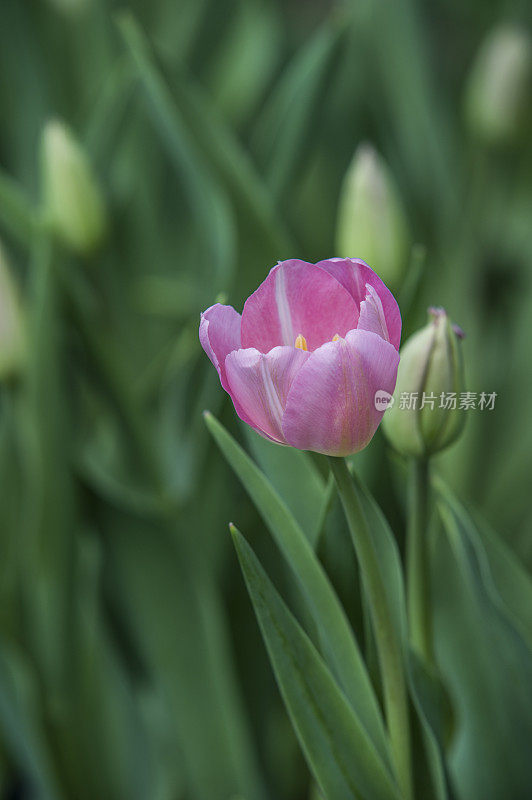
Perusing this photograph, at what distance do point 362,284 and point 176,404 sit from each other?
327 millimetres

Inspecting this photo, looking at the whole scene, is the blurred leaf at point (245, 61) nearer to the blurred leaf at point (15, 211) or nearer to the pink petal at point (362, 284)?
the blurred leaf at point (15, 211)

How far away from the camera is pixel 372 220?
1.51ft

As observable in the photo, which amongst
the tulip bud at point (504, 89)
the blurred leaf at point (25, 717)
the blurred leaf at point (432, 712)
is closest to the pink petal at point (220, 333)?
the blurred leaf at point (432, 712)

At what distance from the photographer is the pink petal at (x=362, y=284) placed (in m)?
0.22

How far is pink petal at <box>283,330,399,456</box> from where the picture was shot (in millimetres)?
215

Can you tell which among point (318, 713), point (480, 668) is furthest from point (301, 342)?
point (480, 668)

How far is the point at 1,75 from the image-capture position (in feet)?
2.74

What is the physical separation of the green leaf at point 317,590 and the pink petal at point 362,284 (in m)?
0.06

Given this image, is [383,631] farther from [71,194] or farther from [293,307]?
[71,194]

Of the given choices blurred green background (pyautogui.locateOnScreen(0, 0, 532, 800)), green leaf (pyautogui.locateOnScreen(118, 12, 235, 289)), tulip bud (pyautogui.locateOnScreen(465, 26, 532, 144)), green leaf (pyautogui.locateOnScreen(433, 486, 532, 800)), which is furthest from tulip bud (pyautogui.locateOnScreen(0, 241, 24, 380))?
tulip bud (pyautogui.locateOnScreen(465, 26, 532, 144))

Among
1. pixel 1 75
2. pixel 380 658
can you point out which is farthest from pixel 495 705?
pixel 1 75

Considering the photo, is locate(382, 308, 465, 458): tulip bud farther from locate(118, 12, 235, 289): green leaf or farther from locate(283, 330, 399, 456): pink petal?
locate(118, 12, 235, 289): green leaf

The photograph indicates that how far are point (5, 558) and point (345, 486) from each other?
0.34 m

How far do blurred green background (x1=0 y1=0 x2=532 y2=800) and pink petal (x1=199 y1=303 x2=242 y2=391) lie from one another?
0.31ft
